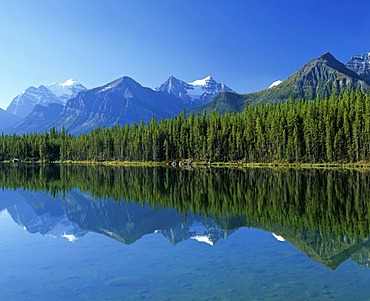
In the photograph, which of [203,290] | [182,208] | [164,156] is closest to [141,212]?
[182,208]

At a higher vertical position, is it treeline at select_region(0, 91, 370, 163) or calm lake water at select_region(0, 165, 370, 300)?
treeline at select_region(0, 91, 370, 163)

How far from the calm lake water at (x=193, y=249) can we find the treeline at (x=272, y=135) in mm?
71230

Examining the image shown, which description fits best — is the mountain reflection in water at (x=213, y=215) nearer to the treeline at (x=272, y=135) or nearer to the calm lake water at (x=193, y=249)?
the calm lake water at (x=193, y=249)

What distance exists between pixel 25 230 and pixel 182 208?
15.5 metres

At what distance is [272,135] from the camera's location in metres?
121

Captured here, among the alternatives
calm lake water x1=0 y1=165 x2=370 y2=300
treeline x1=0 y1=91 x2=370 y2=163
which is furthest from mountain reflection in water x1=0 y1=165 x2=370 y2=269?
treeline x1=0 y1=91 x2=370 y2=163

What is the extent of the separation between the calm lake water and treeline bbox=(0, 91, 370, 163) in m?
71.2

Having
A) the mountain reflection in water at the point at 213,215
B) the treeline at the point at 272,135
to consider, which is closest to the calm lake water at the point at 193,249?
the mountain reflection in water at the point at 213,215

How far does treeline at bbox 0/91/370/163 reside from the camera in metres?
108

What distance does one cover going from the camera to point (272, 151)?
12550 centimetres

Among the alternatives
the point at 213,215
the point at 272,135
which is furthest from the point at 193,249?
the point at 272,135

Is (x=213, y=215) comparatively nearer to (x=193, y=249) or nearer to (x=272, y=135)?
(x=193, y=249)

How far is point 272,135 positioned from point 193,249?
104 m

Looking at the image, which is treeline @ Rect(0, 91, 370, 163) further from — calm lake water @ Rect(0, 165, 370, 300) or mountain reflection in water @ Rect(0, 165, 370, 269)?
calm lake water @ Rect(0, 165, 370, 300)
